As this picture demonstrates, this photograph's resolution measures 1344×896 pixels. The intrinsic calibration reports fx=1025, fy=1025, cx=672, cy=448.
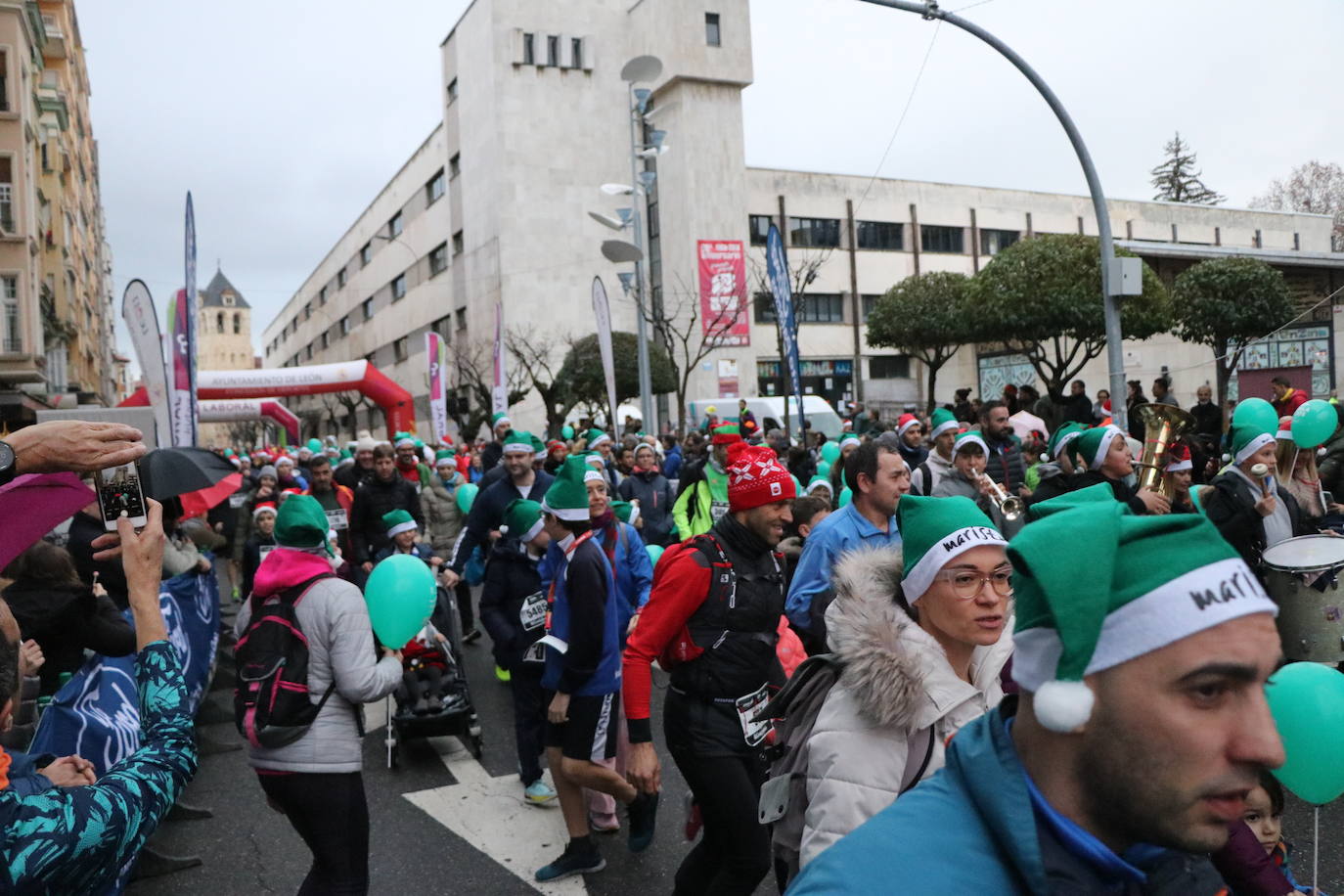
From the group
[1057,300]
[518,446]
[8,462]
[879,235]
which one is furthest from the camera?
[879,235]

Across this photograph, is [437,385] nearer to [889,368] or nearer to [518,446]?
[518,446]

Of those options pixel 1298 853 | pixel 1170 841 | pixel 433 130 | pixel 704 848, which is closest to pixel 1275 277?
pixel 1298 853

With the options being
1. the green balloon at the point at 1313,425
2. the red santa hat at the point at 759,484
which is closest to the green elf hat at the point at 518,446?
the red santa hat at the point at 759,484

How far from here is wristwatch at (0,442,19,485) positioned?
2.12 m

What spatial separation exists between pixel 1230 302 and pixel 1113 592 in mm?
29605

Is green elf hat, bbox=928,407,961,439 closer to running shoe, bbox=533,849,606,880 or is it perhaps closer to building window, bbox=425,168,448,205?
running shoe, bbox=533,849,606,880

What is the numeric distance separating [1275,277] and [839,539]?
2659 centimetres

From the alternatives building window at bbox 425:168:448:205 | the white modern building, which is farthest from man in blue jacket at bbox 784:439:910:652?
building window at bbox 425:168:448:205

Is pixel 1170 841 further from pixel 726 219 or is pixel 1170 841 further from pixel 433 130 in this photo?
pixel 433 130

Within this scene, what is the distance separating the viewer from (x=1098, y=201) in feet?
36.3

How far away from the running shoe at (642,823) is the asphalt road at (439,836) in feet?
0.21

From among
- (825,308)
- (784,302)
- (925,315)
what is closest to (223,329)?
(825,308)

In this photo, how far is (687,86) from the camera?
47.0 meters

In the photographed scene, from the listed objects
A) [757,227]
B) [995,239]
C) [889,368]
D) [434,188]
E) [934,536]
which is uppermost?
[434,188]
